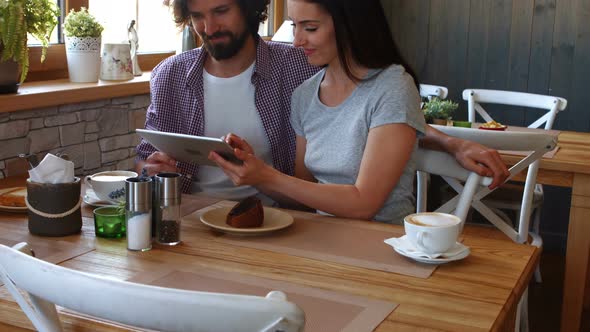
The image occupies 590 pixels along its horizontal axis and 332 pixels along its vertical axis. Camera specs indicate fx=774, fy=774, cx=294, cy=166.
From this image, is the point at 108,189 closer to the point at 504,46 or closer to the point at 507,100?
the point at 507,100

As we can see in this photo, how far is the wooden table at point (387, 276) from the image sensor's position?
120 centimetres

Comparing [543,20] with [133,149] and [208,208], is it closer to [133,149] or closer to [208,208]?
[133,149]

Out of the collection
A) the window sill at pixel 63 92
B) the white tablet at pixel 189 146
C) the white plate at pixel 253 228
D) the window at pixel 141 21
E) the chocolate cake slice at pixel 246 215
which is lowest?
the white plate at pixel 253 228

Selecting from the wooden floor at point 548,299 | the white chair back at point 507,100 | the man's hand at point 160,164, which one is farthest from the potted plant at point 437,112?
the man's hand at point 160,164

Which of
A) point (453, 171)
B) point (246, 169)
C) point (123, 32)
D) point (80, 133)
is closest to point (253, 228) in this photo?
point (246, 169)

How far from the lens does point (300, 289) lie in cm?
133

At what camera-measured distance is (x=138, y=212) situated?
151cm

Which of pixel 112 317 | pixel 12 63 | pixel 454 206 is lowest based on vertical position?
pixel 454 206

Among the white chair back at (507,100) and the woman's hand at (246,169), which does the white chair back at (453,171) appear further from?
the white chair back at (507,100)

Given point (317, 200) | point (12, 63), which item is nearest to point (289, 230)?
point (317, 200)

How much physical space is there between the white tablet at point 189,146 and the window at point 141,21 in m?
1.11

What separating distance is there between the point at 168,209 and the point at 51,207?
9.9 inches

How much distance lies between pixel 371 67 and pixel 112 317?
4.15ft

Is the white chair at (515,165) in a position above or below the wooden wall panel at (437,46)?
below
